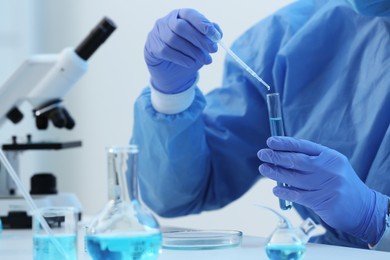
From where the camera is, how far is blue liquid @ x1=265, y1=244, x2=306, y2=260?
1087 mm

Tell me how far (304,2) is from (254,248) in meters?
0.84

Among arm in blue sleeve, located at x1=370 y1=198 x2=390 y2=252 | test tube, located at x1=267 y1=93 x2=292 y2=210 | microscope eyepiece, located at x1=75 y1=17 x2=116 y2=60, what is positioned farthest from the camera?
microscope eyepiece, located at x1=75 y1=17 x2=116 y2=60

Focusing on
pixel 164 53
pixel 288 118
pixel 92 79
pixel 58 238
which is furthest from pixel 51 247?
pixel 92 79

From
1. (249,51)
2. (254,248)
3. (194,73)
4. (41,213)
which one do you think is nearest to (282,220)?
(254,248)

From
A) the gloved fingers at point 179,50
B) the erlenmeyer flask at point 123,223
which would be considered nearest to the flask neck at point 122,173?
the erlenmeyer flask at point 123,223

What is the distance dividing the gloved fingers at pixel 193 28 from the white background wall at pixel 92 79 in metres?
1.18

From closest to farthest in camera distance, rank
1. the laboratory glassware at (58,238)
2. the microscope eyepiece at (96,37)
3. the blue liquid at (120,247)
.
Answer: the blue liquid at (120,247)
the laboratory glassware at (58,238)
the microscope eyepiece at (96,37)

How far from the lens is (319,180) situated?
50.1 inches

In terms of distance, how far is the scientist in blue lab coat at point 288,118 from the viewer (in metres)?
1.31

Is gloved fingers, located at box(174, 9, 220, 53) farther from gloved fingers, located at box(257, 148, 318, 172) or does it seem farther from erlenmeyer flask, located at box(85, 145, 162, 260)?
erlenmeyer flask, located at box(85, 145, 162, 260)

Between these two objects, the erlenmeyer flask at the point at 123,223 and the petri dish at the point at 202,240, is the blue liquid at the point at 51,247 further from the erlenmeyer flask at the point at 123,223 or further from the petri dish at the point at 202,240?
the petri dish at the point at 202,240

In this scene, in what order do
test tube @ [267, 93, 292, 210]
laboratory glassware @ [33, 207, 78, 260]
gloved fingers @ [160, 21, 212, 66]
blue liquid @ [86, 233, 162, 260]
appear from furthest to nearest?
gloved fingers @ [160, 21, 212, 66]
test tube @ [267, 93, 292, 210]
laboratory glassware @ [33, 207, 78, 260]
blue liquid @ [86, 233, 162, 260]

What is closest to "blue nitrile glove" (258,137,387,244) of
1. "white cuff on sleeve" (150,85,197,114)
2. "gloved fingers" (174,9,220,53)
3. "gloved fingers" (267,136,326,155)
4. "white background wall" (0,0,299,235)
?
"gloved fingers" (267,136,326,155)

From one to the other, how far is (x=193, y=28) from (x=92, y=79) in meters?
1.76
